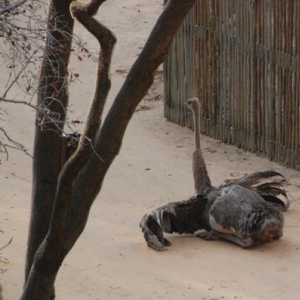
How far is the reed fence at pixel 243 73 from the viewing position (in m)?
12.5

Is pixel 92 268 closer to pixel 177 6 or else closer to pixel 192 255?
pixel 192 255

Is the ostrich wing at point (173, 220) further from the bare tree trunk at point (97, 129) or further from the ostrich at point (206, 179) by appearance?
the bare tree trunk at point (97, 129)

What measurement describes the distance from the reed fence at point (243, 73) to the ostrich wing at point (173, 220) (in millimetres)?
2475

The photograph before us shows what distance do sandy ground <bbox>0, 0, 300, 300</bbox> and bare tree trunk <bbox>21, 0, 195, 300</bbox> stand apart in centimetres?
198

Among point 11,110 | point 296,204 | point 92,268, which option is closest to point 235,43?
point 296,204

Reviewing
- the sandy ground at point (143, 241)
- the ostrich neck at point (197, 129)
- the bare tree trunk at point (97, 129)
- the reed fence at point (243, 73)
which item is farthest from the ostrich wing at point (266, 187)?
the bare tree trunk at point (97, 129)

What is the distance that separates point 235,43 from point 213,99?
0.99 metres

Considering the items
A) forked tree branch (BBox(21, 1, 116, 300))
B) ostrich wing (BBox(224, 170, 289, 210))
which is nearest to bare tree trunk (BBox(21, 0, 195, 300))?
forked tree branch (BBox(21, 1, 116, 300))

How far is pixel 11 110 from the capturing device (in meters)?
15.1

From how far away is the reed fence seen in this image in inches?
493

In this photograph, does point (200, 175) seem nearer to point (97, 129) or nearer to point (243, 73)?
point (243, 73)

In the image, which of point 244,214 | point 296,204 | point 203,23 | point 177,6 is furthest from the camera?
point 203,23

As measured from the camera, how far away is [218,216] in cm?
1024

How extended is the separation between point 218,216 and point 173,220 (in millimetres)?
475
